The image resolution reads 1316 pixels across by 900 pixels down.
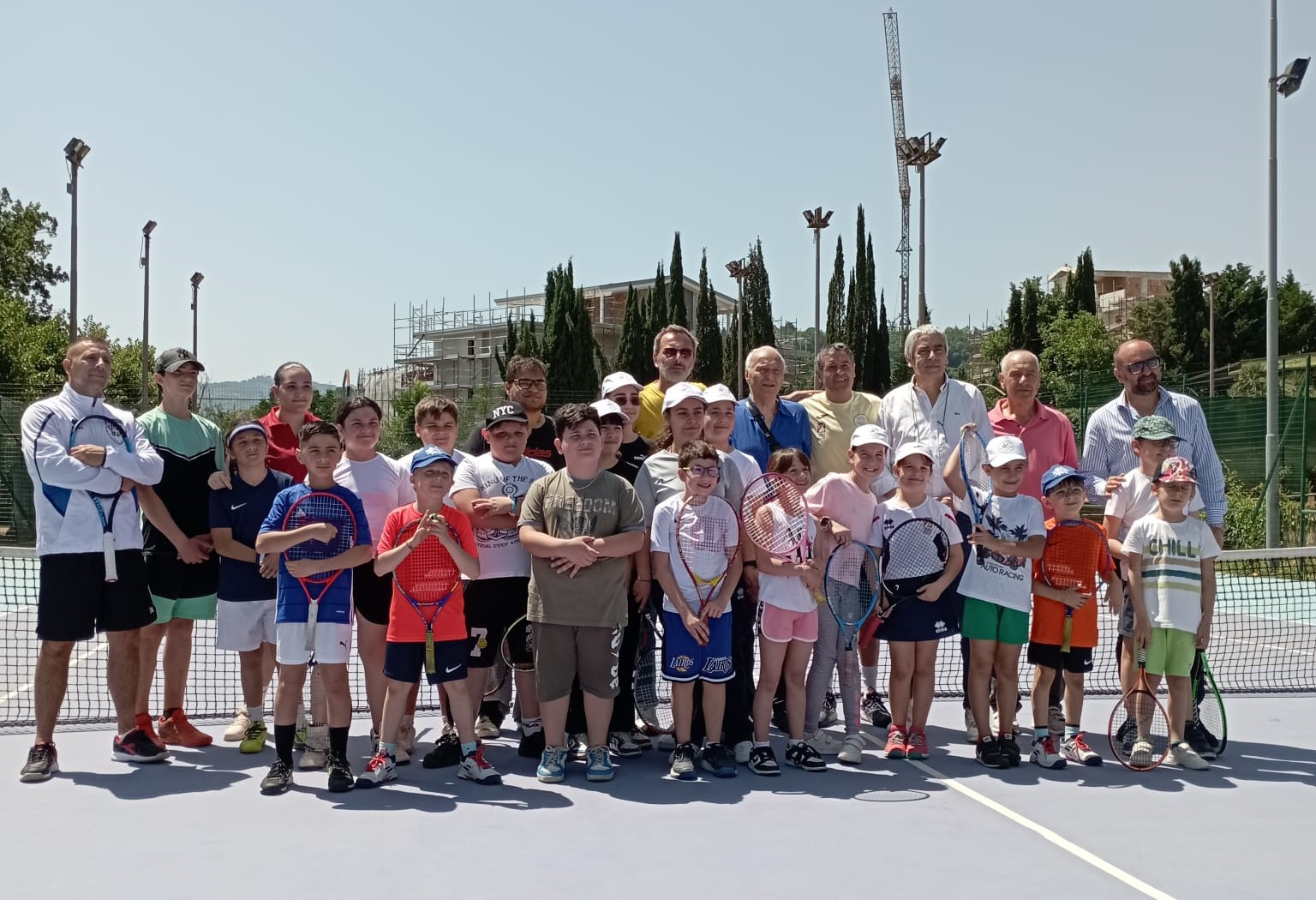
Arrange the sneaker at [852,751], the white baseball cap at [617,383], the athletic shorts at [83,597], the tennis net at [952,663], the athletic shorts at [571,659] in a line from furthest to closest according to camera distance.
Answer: the tennis net at [952,663], the white baseball cap at [617,383], the sneaker at [852,751], the athletic shorts at [83,597], the athletic shorts at [571,659]

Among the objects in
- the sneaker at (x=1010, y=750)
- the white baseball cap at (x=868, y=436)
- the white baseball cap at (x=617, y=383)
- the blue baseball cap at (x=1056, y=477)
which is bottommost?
the sneaker at (x=1010, y=750)

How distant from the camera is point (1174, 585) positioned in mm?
4953

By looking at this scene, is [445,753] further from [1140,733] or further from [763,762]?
[1140,733]

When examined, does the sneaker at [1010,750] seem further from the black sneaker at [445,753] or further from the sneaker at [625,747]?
the black sneaker at [445,753]

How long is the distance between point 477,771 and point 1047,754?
8.37 feet

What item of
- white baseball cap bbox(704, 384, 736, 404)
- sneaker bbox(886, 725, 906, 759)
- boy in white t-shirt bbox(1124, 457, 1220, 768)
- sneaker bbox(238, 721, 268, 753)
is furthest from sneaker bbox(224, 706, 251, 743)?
boy in white t-shirt bbox(1124, 457, 1220, 768)

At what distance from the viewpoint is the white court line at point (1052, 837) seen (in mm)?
3365

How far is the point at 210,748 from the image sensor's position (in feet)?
16.9

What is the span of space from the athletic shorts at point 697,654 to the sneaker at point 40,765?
106 inches

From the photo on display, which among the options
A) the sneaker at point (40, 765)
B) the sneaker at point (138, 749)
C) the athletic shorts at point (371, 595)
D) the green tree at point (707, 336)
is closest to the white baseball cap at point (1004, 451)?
the athletic shorts at point (371, 595)

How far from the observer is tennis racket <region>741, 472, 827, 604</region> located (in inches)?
185

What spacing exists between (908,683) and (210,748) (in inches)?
132

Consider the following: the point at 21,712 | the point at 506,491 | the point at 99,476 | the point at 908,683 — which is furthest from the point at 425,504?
the point at 21,712

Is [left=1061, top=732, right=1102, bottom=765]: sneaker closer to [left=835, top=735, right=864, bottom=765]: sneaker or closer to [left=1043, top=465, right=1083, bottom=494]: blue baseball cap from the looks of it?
[left=835, top=735, right=864, bottom=765]: sneaker
